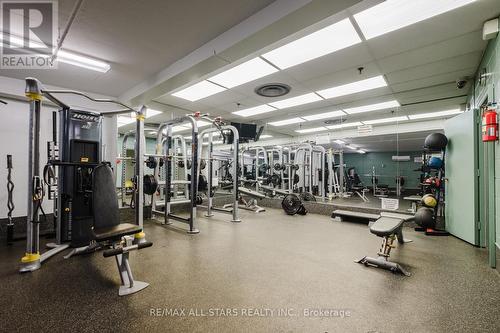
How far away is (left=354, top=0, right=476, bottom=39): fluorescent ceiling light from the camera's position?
246cm

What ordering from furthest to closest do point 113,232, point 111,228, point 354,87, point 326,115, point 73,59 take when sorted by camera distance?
point 326,115 < point 354,87 < point 73,59 < point 111,228 < point 113,232

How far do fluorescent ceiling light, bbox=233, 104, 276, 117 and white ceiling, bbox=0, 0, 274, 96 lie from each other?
9.97 feet

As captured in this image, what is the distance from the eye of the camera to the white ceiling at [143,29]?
2549 mm

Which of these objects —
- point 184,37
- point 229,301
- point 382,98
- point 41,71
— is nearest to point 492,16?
point 382,98

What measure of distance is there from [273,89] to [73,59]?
3705 millimetres

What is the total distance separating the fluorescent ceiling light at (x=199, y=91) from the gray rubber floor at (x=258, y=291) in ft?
10.9

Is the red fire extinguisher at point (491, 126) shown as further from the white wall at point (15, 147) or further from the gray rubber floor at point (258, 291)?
the white wall at point (15, 147)

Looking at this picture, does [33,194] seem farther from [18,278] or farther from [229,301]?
[229,301]

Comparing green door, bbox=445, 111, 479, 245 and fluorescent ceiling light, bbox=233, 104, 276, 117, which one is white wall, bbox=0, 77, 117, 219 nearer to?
fluorescent ceiling light, bbox=233, 104, 276, 117

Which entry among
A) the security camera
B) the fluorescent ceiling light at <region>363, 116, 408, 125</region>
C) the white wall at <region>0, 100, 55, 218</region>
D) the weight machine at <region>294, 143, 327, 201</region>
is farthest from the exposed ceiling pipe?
the fluorescent ceiling light at <region>363, 116, 408, 125</region>

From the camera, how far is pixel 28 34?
3.08 metres

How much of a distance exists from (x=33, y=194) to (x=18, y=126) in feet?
9.71

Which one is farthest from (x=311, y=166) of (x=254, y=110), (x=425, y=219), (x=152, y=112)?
(x=152, y=112)

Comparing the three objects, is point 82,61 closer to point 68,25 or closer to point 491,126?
point 68,25
